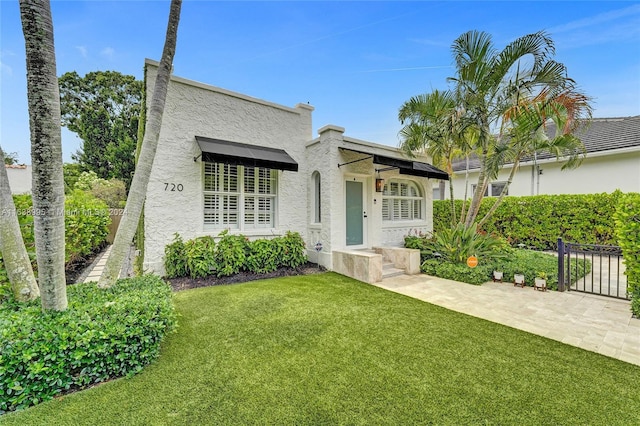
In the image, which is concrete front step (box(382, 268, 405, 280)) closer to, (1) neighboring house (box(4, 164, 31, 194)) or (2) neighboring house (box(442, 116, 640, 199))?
(2) neighboring house (box(442, 116, 640, 199))

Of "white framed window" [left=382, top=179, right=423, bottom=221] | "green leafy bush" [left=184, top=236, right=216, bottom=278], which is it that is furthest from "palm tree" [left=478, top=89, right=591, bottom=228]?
"green leafy bush" [left=184, top=236, right=216, bottom=278]

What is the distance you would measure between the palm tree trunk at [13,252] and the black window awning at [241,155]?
408 cm

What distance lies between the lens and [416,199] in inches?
508

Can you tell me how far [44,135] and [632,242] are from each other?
929 cm

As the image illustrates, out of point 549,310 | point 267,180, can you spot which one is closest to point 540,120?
point 549,310

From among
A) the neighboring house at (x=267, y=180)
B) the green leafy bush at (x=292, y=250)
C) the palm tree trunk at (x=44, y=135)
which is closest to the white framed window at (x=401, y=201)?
the neighboring house at (x=267, y=180)

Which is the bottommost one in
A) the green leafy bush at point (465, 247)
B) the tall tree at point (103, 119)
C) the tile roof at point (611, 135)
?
the green leafy bush at point (465, 247)

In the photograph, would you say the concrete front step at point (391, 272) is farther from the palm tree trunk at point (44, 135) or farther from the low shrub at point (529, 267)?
the palm tree trunk at point (44, 135)

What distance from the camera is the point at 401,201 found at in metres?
12.4

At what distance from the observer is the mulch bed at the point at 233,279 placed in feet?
24.4

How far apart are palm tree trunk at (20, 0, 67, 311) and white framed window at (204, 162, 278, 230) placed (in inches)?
223

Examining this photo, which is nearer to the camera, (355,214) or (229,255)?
(229,255)

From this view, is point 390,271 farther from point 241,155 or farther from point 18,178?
point 18,178

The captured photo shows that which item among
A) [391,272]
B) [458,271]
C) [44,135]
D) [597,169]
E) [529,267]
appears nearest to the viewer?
[44,135]
